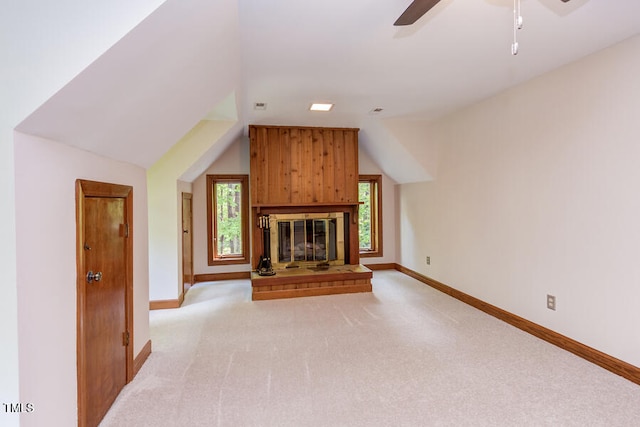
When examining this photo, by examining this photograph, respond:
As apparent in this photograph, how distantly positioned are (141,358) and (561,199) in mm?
3894

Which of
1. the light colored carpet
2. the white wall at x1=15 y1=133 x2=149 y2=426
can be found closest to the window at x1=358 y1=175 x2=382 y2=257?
the light colored carpet

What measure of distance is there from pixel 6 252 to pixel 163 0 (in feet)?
3.76

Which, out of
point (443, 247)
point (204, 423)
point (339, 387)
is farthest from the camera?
point (443, 247)

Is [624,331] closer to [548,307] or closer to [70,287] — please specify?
[548,307]

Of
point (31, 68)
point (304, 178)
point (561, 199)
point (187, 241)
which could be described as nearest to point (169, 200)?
point (187, 241)

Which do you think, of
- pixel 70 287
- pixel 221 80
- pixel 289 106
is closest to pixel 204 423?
pixel 70 287

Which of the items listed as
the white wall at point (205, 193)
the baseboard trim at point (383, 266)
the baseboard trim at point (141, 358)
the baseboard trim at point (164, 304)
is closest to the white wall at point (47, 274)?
the baseboard trim at point (141, 358)

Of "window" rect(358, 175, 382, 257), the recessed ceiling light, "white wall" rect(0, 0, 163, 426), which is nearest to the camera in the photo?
"white wall" rect(0, 0, 163, 426)

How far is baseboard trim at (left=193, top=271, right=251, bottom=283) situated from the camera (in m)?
5.73

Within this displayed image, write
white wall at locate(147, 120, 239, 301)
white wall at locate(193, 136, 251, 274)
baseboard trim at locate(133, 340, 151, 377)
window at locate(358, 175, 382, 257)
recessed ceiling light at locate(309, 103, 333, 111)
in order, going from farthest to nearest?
window at locate(358, 175, 382, 257) → white wall at locate(193, 136, 251, 274) → white wall at locate(147, 120, 239, 301) → recessed ceiling light at locate(309, 103, 333, 111) → baseboard trim at locate(133, 340, 151, 377)

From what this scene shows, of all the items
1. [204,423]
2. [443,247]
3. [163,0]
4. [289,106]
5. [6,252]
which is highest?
[289,106]

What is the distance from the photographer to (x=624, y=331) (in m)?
2.51

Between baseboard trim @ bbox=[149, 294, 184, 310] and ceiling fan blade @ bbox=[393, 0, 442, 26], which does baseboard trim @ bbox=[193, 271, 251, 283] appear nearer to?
baseboard trim @ bbox=[149, 294, 184, 310]

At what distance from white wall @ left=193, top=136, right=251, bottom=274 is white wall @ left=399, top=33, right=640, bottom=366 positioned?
11.2 feet
